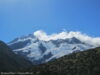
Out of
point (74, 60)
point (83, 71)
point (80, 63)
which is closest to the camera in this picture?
point (83, 71)

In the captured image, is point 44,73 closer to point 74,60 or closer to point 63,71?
point 63,71

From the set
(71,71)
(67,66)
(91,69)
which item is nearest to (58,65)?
(67,66)

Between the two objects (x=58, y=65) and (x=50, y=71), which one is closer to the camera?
(x=50, y=71)

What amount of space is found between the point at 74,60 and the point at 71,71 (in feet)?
74.6

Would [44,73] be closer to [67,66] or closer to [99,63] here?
[67,66]

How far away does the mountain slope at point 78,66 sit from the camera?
5787 inches

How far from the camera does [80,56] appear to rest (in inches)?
6944

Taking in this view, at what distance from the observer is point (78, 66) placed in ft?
514

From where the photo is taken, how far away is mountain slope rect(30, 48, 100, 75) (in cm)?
14700

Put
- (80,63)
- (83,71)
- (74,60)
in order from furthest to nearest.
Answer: (74,60), (80,63), (83,71)

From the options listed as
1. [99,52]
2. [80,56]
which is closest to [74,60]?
[80,56]

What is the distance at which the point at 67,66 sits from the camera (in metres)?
162

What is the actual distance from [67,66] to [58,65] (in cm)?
913

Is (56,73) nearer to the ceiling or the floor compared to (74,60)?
nearer to the floor
